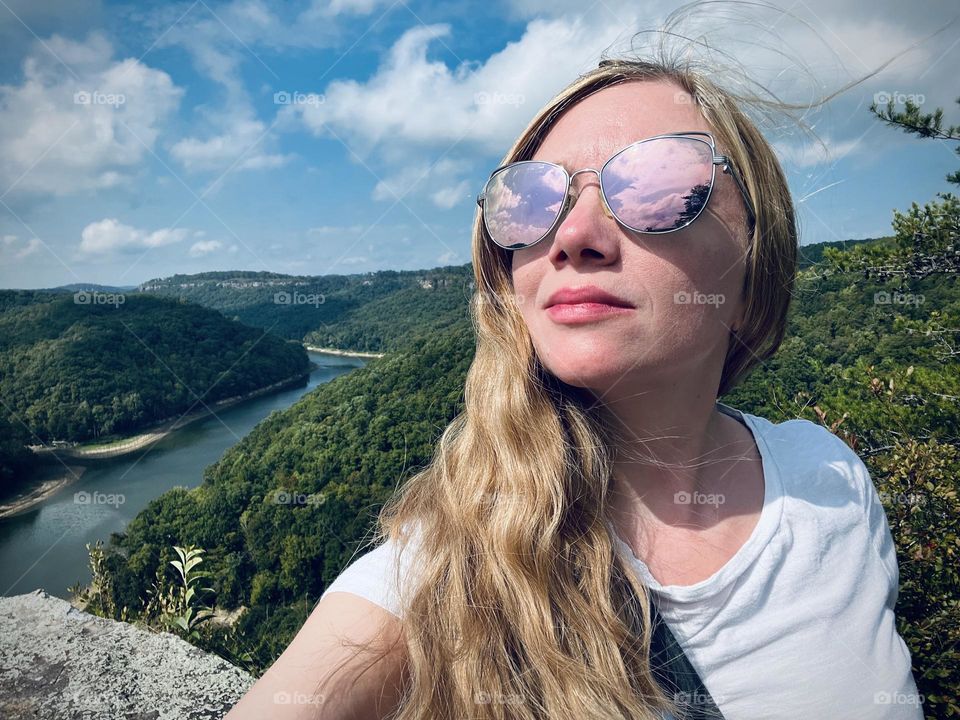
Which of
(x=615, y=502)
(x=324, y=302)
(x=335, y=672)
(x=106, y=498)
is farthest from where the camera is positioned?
(x=324, y=302)

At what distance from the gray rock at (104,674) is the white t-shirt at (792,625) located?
0.69 meters

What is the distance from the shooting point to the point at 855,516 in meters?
0.95

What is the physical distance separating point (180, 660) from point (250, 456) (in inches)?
752

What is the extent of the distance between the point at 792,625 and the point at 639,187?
2.25 ft

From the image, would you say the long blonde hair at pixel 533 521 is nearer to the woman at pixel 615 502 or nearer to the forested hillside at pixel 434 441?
the woman at pixel 615 502

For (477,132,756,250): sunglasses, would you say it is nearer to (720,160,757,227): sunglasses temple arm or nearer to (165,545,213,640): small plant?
(720,160,757,227): sunglasses temple arm

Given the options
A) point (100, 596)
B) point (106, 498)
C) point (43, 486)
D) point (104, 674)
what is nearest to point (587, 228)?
point (104, 674)

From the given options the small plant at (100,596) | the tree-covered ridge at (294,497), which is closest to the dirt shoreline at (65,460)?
the tree-covered ridge at (294,497)

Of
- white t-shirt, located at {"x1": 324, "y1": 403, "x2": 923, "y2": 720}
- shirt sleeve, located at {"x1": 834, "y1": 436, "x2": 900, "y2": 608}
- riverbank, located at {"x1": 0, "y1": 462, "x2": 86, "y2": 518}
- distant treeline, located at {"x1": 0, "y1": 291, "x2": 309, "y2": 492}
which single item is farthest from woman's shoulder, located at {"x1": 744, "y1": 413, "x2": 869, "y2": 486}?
riverbank, located at {"x1": 0, "y1": 462, "x2": 86, "y2": 518}

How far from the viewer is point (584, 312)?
75 centimetres

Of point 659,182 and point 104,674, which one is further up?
point 659,182

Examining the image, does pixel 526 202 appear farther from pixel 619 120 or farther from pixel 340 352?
pixel 340 352

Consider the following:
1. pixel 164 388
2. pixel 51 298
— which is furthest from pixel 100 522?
pixel 51 298

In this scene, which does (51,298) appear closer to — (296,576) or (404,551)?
(296,576)
